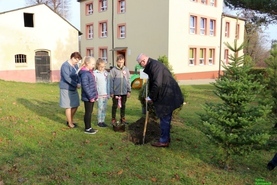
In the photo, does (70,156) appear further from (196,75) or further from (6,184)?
(196,75)

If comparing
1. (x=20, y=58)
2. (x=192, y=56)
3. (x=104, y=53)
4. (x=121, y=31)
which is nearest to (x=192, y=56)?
(x=192, y=56)

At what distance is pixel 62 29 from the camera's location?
26.6 metres

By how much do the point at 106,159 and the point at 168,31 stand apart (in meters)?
21.9

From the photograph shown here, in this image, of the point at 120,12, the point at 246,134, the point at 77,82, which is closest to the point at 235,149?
the point at 246,134

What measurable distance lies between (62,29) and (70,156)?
23725 mm

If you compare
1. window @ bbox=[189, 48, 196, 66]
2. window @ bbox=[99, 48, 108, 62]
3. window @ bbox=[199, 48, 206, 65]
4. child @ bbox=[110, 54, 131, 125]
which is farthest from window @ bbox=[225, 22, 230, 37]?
child @ bbox=[110, 54, 131, 125]

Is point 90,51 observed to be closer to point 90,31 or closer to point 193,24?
point 90,31

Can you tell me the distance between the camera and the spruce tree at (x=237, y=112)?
426 centimetres

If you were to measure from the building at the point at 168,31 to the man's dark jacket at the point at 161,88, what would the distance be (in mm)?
20818

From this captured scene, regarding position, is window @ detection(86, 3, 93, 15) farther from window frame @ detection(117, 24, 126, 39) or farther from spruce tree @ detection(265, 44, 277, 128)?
spruce tree @ detection(265, 44, 277, 128)

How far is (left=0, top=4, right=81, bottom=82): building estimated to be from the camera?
23.7 m

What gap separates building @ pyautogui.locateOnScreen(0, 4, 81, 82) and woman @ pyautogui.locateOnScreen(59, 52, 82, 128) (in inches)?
789

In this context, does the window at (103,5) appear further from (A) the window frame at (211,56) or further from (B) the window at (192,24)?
(A) the window frame at (211,56)

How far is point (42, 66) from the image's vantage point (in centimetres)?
2588
